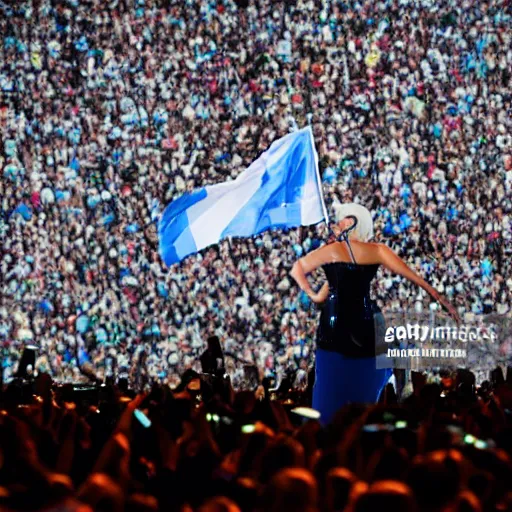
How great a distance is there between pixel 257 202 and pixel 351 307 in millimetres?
1694

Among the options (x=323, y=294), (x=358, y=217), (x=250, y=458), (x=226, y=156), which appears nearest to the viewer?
(x=250, y=458)

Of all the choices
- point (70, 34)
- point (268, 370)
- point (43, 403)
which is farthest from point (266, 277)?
point (43, 403)

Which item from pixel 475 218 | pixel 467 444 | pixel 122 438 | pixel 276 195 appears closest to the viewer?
pixel 122 438

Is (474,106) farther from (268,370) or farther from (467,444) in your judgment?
(467,444)

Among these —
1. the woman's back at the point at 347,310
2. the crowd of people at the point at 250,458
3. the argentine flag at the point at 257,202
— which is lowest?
the crowd of people at the point at 250,458

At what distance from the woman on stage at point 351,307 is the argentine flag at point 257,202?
3.74 feet

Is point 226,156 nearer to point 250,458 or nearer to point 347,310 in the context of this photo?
point 347,310

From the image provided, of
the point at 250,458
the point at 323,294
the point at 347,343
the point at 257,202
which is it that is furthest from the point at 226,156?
the point at 250,458

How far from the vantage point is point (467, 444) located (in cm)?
158

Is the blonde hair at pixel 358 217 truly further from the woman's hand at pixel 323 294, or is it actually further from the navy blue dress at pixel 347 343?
the woman's hand at pixel 323 294

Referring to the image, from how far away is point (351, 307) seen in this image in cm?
374

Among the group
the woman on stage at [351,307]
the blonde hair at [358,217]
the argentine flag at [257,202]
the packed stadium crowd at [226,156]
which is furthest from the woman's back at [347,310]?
the packed stadium crowd at [226,156]

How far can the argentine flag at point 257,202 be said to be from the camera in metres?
5.15

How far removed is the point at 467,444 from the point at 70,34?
5233mm
